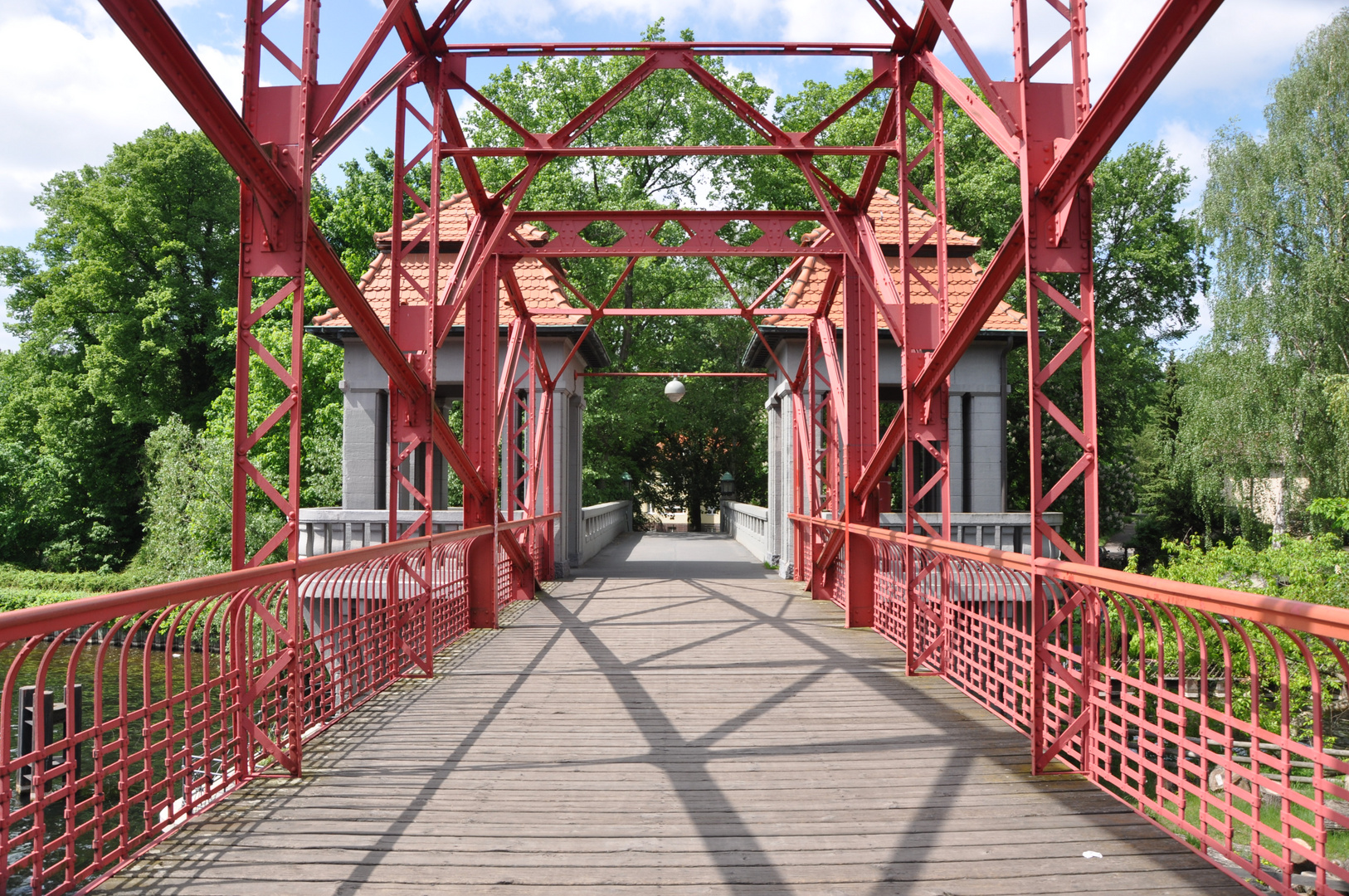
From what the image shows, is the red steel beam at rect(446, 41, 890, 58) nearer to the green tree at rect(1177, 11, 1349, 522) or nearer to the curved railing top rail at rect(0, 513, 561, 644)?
the curved railing top rail at rect(0, 513, 561, 644)

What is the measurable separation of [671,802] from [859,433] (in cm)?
662

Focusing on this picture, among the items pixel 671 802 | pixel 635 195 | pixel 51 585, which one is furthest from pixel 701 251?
pixel 51 585

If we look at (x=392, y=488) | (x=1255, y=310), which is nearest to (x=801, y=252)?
(x=392, y=488)

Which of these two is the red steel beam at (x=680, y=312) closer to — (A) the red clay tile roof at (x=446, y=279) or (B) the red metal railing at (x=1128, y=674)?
(A) the red clay tile roof at (x=446, y=279)

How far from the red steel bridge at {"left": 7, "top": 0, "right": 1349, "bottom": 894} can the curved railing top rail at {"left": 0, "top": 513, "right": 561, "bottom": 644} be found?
2 centimetres

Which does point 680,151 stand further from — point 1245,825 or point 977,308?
point 1245,825

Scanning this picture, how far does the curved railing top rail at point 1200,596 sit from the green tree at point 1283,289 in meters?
20.7

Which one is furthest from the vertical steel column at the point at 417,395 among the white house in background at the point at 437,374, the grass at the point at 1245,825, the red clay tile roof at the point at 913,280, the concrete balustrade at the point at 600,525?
the concrete balustrade at the point at 600,525

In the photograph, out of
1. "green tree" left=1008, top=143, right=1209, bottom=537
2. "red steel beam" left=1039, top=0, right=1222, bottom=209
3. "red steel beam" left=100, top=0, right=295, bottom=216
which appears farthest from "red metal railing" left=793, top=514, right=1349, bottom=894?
"green tree" left=1008, top=143, right=1209, bottom=537

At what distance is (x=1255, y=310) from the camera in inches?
915

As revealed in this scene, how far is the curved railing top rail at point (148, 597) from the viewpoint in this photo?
2963 mm

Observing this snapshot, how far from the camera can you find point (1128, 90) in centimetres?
460

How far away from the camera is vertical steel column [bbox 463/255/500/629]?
10.3 m

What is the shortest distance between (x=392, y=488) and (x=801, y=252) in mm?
5337
